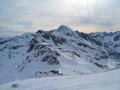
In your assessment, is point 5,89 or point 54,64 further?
point 54,64

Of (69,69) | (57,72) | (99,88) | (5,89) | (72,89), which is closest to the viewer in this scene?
(99,88)

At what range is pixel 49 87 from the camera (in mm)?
15047

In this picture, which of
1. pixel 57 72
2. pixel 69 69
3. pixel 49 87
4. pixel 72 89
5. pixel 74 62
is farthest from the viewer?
pixel 74 62

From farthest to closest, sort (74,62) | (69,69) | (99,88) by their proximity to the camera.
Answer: (74,62) → (69,69) → (99,88)

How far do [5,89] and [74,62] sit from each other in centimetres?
17761

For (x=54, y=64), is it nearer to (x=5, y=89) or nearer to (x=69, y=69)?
(x=69, y=69)

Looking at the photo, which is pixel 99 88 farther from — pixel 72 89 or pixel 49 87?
pixel 49 87

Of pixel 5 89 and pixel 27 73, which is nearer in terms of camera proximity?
pixel 5 89

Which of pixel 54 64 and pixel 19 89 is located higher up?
pixel 19 89

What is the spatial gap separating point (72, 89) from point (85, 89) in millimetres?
899

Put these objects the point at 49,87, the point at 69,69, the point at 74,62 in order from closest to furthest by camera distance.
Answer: the point at 49,87
the point at 69,69
the point at 74,62

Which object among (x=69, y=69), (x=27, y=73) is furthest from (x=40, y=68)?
(x=69, y=69)

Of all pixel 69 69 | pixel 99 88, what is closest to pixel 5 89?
pixel 99 88

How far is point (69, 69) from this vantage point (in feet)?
563
